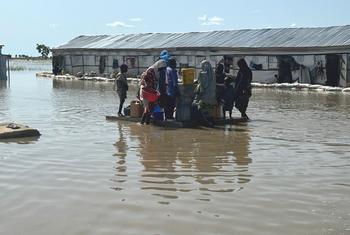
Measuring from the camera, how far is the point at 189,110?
1136 cm

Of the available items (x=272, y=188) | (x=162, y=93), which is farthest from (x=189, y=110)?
(x=272, y=188)

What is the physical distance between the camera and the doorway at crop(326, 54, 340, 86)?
24.9 metres

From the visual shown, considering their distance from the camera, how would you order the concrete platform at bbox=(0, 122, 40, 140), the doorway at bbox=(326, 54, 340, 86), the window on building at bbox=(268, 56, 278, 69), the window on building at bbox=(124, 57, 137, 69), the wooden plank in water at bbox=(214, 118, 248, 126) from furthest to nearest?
the window on building at bbox=(124, 57, 137, 69), the window on building at bbox=(268, 56, 278, 69), the doorway at bbox=(326, 54, 340, 86), the wooden plank in water at bbox=(214, 118, 248, 126), the concrete platform at bbox=(0, 122, 40, 140)

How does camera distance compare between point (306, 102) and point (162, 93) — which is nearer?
point (162, 93)

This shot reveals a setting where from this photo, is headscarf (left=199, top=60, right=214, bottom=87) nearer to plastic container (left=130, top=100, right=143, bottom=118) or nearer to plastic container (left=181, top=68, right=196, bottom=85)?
plastic container (left=181, top=68, right=196, bottom=85)

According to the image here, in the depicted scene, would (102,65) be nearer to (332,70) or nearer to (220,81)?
(332,70)

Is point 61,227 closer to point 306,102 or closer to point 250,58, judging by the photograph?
point 306,102

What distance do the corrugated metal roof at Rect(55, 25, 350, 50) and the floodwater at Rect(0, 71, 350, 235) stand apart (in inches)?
599

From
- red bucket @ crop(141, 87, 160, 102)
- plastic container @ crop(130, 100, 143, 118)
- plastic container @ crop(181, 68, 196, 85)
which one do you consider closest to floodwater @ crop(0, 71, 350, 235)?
red bucket @ crop(141, 87, 160, 102)

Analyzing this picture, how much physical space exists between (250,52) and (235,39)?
7.86ft

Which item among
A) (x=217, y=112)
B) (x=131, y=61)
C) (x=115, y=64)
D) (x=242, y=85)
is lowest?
(x=217, y=112)

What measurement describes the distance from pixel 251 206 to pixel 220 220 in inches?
20.9

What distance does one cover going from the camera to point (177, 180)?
624 centimetres

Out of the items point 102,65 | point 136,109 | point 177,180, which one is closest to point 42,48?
point 102,65
